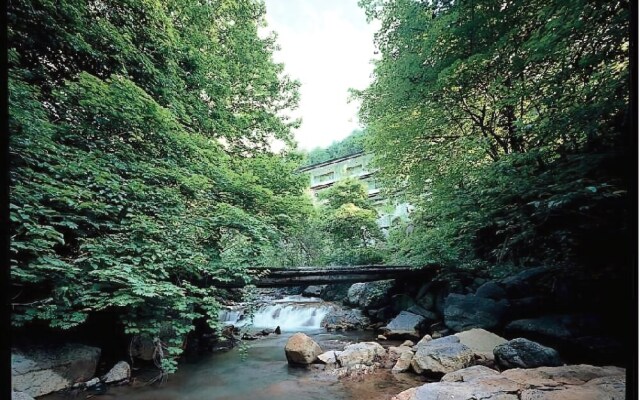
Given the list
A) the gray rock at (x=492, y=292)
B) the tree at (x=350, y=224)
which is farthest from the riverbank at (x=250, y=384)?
the tree at (x=350, y=224)

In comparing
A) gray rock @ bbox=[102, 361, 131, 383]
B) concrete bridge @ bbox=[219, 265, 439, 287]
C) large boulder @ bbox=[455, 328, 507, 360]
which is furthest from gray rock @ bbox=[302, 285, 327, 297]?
gray rock @ bbox=[102, 361, 131, 383]

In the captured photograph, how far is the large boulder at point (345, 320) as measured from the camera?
8.19 metres

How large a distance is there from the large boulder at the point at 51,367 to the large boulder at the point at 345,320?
561 centimetres

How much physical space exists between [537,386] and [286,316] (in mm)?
7850

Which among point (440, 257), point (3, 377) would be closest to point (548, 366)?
point (440, 257)

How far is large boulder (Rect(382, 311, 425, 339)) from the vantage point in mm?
6469

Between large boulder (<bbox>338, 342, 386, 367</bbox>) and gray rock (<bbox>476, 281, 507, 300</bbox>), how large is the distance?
91.5 inches

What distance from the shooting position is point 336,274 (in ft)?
24.1

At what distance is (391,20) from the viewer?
17.0ft

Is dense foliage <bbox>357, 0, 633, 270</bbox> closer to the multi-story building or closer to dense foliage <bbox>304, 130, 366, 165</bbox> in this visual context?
the multi-story building

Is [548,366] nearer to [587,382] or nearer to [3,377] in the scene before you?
[587,382]

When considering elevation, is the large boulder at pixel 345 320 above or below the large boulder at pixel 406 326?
below

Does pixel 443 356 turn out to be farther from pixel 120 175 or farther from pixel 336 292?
pixel 336 292

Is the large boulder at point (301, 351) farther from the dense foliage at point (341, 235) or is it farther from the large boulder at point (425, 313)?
the dense foliage at point (341, 235)
